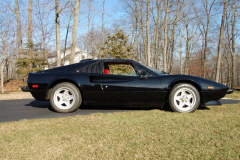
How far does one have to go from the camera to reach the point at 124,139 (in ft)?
6.97

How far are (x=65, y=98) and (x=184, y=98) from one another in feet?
9.09

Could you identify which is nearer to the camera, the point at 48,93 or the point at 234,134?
the point at 234,134

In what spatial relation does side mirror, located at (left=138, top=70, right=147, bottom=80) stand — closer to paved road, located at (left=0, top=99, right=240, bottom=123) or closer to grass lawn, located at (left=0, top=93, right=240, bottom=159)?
paved road, located at (left=0, top=99, right=240, bottom=123)

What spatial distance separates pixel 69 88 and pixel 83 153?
2.37 m

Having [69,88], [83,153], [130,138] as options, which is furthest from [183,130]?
[69,88]

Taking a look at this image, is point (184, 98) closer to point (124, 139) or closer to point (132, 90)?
point (132, 90)

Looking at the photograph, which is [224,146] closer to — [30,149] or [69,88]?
[30,149]

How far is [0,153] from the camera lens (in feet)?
5.99

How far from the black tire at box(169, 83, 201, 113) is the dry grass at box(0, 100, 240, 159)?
738mm

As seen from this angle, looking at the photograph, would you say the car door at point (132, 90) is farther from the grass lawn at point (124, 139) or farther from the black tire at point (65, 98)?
the grass lawn at point (124, 139)

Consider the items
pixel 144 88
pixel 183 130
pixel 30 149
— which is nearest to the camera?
pixel 30 149

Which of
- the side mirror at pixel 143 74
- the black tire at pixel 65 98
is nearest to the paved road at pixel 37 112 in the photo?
the black tire at pixel 65 98

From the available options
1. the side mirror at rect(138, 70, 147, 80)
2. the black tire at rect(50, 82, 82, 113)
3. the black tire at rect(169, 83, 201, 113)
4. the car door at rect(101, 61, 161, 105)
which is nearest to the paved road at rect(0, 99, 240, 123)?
the black tire at rect(50, 82, 82, 113)

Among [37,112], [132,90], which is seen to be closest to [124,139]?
[132,90]
